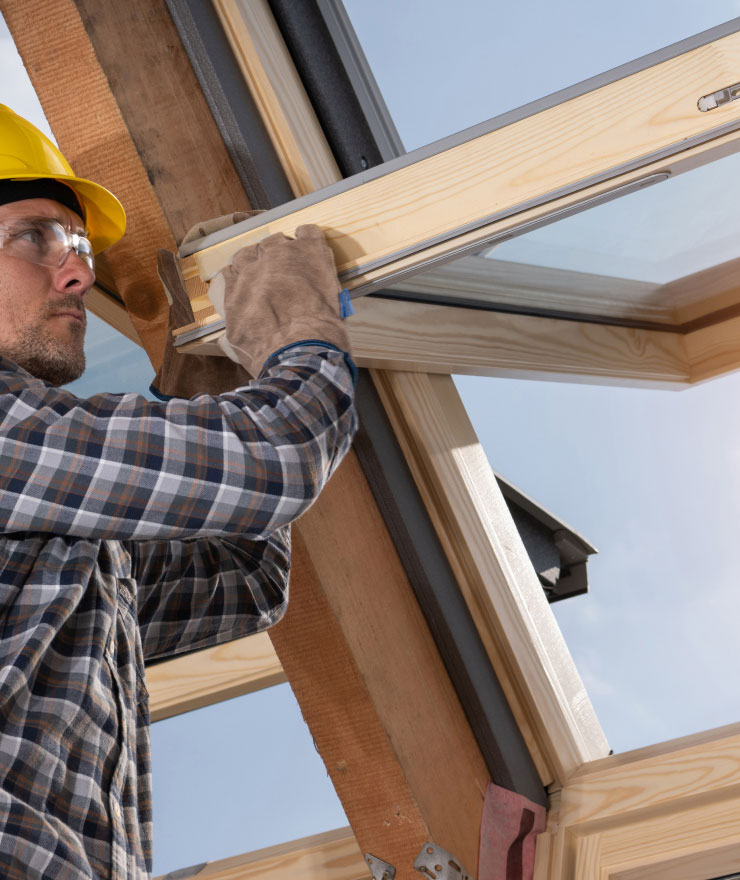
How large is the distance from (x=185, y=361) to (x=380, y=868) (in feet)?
2.72

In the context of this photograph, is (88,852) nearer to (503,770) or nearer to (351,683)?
(351,683)

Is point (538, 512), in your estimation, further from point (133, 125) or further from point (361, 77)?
point (133, 125)

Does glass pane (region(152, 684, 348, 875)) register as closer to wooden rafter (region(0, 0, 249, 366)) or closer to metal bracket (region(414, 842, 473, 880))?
metal bracket (region(414, 842, 473, 880))

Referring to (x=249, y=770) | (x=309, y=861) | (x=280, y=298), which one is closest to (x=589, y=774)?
(x=309, y=861)

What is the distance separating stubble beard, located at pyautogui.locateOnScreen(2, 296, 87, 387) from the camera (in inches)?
45.9

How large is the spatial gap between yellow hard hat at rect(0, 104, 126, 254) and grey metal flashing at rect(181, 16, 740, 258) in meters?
0.25

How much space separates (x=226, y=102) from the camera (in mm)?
1406

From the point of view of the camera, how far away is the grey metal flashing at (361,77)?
5.05 feet

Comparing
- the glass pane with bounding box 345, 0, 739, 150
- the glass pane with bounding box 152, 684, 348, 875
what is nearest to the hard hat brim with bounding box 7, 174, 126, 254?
the glass pane with bounding box 345, 0, 739, 150

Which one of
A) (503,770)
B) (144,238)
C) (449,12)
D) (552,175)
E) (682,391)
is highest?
(449,12)

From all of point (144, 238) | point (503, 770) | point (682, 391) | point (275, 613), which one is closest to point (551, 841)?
point (503, 770)

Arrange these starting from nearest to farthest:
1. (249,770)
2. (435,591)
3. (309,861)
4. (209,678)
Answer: (435,591) → (309,861) → (209,678) → (249,770)

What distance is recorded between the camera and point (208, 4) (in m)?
1.45

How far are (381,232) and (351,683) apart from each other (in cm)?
66
